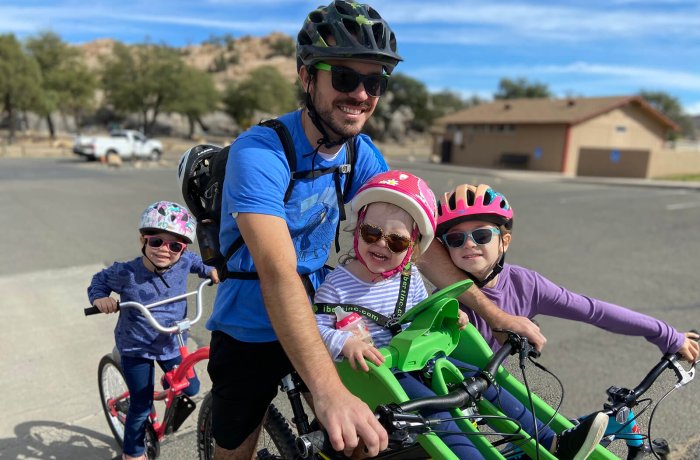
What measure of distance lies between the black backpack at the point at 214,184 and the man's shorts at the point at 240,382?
29cm

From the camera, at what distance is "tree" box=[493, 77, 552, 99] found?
73938 mm

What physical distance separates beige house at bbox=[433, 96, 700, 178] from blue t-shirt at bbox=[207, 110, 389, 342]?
35.8 m

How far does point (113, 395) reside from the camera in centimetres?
354

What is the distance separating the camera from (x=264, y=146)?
1781 mm

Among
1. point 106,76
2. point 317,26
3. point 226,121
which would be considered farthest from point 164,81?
point 317,26

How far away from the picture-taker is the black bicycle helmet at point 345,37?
1841 mm

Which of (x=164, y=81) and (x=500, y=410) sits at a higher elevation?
(x=164, y=81)

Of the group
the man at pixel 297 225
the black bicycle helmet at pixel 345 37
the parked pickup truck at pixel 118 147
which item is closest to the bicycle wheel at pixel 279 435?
the man at pixel 297 225

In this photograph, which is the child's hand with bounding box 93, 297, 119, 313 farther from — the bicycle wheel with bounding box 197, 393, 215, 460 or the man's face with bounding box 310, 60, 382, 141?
the man's face with bounding box 310, 60, 382, 141

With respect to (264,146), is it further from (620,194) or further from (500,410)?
(620,194)

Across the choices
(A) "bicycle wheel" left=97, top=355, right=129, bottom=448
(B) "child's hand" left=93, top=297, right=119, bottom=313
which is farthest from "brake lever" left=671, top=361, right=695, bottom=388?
(A) "bicycle wheel" left=97, top=355, right=129, bottom=448

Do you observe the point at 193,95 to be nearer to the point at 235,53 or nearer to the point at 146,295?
the point at 146,295

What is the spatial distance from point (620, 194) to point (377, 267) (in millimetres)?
22923

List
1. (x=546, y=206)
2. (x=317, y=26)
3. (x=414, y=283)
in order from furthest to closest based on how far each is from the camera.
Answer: (x=546, y=206)
(x=414, y=283)
(x=317, y=26)
